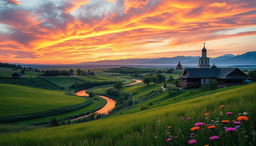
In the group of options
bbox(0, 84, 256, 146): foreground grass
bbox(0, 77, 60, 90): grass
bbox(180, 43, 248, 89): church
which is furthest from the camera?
bbox(0, 77, 60, 90): grass

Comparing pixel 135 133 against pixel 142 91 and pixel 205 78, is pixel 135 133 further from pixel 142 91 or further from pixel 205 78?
pixel 142 91

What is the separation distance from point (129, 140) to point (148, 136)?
0.61m

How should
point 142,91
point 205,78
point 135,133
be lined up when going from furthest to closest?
point 142,91 < point 205,78 < point 135,133

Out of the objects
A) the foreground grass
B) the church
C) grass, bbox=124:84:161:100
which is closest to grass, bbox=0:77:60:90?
grass, bbox=124:84:161:100

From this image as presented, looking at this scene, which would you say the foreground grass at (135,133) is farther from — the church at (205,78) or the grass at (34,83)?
the grass at (34,83)

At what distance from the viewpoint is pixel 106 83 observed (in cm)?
14262

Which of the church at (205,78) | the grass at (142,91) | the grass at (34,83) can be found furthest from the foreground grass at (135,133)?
the grass at (34,83)

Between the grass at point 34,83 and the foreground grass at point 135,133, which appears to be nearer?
the foreground grass at point 135,133

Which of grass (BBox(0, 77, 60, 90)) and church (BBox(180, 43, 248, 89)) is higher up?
church (BBox(180, 43, 248, 89))

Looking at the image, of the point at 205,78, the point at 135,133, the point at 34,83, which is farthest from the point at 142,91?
the point at 34,83

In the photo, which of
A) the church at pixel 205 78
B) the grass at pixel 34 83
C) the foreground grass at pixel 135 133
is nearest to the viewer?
the foreground grass at pixel 135 133

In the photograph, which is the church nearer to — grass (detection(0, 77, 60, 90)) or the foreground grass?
the foreground grass

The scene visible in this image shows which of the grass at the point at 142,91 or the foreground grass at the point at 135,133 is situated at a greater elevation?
the foreground grass at the point at 135,133

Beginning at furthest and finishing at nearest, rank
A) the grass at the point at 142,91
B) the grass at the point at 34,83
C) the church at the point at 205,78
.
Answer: the grass at the point at 34,83
the grass at the point at 142,91
the church at the point at 205,78
